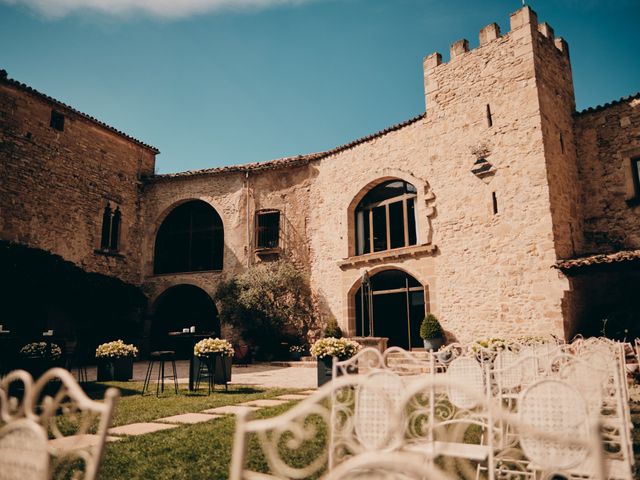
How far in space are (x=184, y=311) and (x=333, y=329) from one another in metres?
6.37

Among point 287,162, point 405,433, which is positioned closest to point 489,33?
point 287,162

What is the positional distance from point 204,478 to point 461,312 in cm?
877

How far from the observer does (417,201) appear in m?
12.0

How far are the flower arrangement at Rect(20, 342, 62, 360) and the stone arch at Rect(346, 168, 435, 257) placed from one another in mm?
8270

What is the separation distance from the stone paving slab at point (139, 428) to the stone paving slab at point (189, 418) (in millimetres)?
188

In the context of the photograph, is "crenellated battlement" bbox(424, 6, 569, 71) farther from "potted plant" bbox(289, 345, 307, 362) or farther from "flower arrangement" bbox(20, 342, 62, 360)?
"flower arrangement" bbox(20, 342, 62, 360)

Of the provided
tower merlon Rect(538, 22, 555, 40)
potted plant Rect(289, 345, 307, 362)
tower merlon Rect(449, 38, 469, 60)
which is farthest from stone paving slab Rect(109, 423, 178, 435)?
tower merlon Rect(538, 22, 555, 40)

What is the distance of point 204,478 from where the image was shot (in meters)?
2.84

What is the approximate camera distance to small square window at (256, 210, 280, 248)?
1480cm

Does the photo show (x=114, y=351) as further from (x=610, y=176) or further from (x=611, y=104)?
(x=611, y=104)

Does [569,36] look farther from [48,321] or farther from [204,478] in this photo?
[48,321]

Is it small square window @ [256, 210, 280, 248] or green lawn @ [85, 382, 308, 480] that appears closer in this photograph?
green lawn @ [85, 382, 308, 480]

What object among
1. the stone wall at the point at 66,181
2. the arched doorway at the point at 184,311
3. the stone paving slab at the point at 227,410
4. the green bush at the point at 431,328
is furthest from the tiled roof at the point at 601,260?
the stone wall at the point at 66,181

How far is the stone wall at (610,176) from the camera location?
33.1 feet
